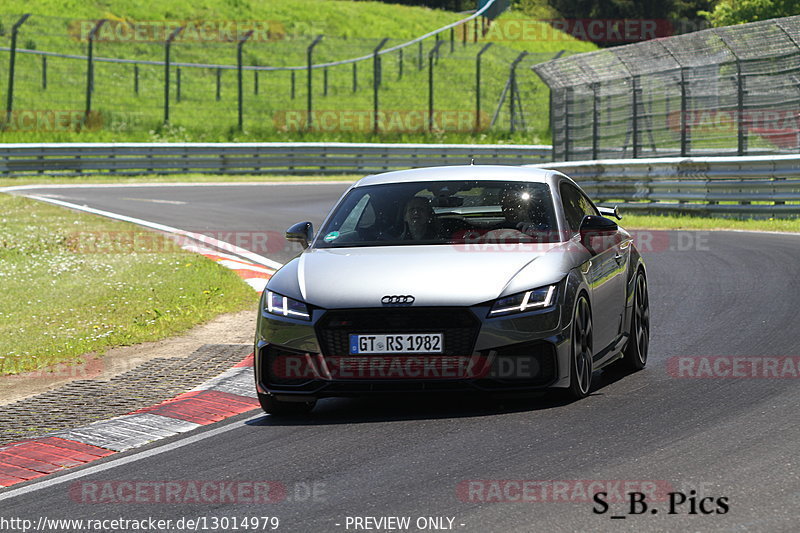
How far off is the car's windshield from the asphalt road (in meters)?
1.06

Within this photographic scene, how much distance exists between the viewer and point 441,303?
766 cm

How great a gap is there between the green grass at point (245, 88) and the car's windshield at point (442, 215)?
31.2m

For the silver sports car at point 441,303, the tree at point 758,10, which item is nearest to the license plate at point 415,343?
the silver sports car at point 441,303

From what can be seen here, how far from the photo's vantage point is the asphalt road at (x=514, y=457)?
566cm

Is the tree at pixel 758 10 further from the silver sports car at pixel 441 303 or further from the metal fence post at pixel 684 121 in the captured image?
the silver sports car at pixel 441 303

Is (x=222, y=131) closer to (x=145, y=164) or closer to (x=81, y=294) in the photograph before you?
(x=145, y=164)

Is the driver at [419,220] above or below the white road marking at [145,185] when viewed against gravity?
above

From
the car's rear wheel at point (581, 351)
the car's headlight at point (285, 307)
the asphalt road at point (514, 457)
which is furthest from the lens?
the car's rear wheel at point (581, 351)

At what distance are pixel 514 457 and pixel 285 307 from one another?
6.43ft

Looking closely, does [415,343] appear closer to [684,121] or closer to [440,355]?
[440,355]

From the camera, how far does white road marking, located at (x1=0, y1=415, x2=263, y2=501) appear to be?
21.8 ft

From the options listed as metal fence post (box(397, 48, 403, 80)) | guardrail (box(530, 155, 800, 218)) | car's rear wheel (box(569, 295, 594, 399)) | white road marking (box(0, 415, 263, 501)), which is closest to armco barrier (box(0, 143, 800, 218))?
guardrail (box(530, 155, 800, 218))

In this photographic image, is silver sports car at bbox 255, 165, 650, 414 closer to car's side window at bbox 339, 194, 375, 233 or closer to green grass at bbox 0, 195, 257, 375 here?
car's side window at bbox 339, 194, 375, 233

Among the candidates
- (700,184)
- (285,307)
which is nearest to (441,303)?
(285,307)
